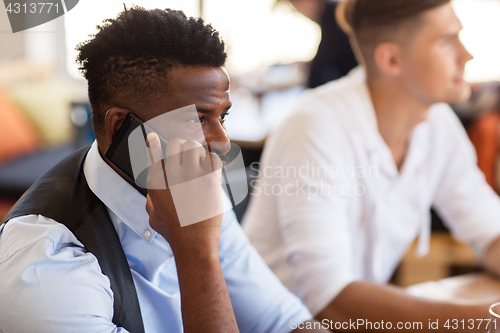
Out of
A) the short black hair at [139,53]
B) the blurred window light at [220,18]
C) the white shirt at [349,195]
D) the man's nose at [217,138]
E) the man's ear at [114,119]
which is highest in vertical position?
the blurred window light at [220,18]

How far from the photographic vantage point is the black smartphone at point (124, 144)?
51 centimetres

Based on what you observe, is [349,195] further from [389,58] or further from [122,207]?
[122,207]

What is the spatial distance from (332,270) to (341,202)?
0.16 m

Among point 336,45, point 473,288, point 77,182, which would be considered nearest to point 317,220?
point 473,288

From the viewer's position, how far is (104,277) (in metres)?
0.50

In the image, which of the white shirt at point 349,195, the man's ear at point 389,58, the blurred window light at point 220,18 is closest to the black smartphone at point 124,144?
the blurred window light at point 220,18

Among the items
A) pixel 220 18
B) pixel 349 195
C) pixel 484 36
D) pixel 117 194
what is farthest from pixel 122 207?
pixel 484 36

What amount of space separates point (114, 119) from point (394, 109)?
30.5 inches

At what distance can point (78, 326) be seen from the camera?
1.55ft

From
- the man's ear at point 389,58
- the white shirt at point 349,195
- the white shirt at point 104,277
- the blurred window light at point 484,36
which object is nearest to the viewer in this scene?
the white shirt at point 104,277

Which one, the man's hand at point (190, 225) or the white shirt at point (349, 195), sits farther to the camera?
the white shirt at point (349, 195)

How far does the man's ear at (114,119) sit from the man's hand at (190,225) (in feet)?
0.13

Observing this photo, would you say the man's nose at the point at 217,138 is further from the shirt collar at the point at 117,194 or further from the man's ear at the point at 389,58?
the man's ear at the point at 389,58

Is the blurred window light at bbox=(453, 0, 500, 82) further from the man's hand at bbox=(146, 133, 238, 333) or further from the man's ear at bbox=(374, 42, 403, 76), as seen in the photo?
the man's hand at bbox=(146, 133, 238, 333)
